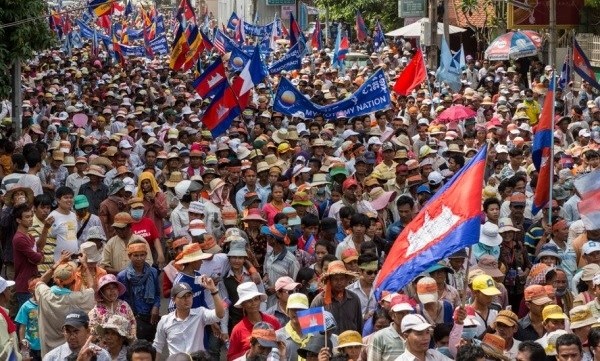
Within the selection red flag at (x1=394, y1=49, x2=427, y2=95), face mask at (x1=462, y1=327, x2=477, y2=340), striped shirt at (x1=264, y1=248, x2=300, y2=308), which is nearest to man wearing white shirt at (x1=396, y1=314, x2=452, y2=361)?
face mask at (x1=462, y1=327, x2=477, y2=340)

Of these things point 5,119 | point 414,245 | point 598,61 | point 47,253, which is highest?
point 414,245

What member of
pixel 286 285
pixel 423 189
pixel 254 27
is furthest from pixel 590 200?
pixel 254 27

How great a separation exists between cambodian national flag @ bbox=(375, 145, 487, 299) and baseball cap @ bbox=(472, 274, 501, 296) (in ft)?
4.08

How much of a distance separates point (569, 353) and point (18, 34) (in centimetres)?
1224

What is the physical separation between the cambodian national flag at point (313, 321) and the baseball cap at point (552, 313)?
4.67 ft

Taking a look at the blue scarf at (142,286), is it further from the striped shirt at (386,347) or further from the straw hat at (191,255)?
the striped shirt at (386,347)

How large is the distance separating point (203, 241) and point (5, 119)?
1249 centimetres

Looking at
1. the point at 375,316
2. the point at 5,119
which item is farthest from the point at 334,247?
the point at 5,119

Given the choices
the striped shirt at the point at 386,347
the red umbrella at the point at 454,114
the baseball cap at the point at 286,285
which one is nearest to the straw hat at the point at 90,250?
the baseball cap at the point at 286,285

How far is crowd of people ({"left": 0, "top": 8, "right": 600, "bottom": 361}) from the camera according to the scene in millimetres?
8594

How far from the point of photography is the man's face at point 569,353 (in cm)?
792

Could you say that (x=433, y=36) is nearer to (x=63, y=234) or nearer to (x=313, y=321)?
(x=63, y=234)

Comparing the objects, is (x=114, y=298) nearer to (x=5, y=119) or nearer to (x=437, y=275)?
(x=437, y=275)

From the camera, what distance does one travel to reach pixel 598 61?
117 feet
